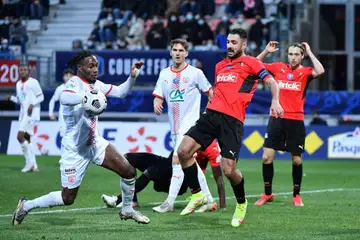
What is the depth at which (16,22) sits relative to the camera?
3356cm

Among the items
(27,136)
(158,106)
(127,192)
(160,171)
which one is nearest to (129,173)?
(127,192)

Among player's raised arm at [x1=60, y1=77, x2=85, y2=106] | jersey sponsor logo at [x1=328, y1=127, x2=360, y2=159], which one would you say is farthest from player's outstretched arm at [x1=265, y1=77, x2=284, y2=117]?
jersey sponsor logo at [x1=328, y1=127, x2=360, y2=159]

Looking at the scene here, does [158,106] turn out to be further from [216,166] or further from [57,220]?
[57,220]

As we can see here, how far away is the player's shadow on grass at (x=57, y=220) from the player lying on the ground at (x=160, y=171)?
132cm

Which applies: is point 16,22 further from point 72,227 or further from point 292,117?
point 72,227

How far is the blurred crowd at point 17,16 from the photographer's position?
33.3m

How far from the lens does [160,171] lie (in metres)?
13.4

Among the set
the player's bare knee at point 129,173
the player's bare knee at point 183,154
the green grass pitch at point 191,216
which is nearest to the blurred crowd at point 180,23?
the green grass pitch at point 191,216

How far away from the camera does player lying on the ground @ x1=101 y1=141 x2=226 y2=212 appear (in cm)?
1327

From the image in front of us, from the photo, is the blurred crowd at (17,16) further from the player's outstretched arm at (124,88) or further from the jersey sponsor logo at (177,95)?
the player's outstretched arm at (124,88)

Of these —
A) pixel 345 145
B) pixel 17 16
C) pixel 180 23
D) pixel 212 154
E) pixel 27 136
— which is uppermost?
pixel 17 16

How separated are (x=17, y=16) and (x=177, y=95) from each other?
23.5m

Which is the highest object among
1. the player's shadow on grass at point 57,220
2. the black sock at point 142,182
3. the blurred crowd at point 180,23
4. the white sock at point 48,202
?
the blurred crowd at point 180,23

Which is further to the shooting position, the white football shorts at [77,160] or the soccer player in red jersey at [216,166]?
the soccer player in red jersey at [216,166]
